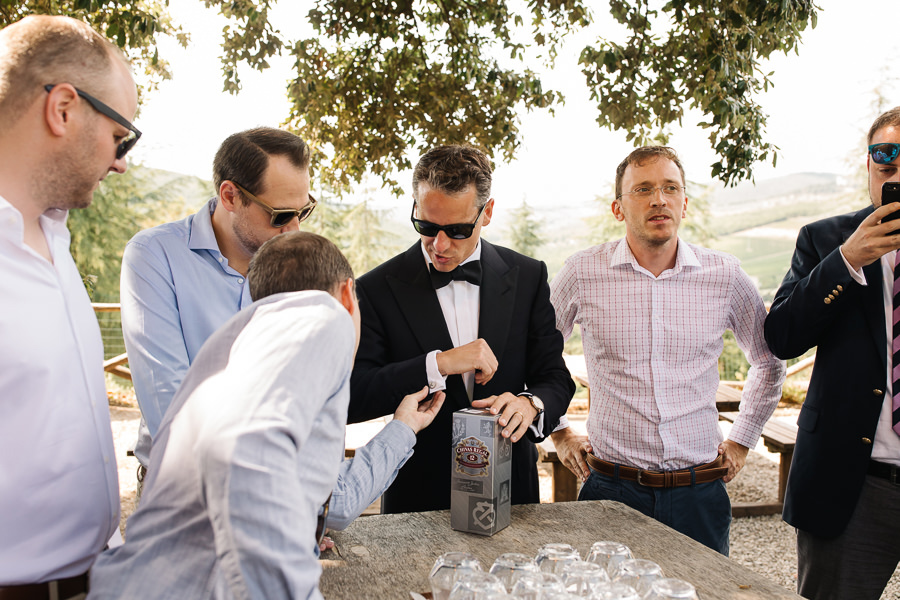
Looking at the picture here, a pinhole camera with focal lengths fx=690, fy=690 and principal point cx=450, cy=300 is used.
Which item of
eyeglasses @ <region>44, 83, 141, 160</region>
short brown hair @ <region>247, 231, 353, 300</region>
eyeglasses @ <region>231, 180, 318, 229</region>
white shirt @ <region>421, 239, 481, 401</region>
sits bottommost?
white shirt @ <region>421, 239, 481, 401</region>

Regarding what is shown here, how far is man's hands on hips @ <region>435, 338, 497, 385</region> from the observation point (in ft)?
6.58

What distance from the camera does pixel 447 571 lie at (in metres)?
1.42

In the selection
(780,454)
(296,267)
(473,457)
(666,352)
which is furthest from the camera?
(780,454)

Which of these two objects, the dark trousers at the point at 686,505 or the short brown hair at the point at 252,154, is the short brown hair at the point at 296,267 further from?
the dark trousers at the point at 686,505

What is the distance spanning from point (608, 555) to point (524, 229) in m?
29.0

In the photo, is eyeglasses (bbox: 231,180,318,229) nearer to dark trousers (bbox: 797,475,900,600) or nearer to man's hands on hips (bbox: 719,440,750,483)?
man's hands on hips (bbox: 719,440,750,483)

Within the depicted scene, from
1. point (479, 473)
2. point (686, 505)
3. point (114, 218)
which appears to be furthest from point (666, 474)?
point (114, 218)

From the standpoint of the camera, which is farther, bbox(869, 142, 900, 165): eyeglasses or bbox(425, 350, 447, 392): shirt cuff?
bbox(869, 142, 900, 165): eyeglasses

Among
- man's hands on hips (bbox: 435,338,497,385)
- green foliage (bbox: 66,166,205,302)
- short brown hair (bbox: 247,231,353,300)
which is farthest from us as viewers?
green foliage (bbox: 66,166,205,302)

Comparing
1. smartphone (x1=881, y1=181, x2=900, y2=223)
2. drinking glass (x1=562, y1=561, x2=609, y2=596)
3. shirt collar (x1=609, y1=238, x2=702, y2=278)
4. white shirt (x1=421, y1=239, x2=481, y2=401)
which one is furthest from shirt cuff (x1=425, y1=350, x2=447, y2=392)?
smartphone (x1=881, y1=181, x2=900, y2=223)

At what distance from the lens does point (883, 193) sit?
223cm

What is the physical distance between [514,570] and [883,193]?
1.75 m

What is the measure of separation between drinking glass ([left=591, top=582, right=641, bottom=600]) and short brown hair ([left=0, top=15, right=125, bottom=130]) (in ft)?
4.64

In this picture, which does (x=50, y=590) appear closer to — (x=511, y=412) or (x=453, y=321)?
(x=511, y=412)
